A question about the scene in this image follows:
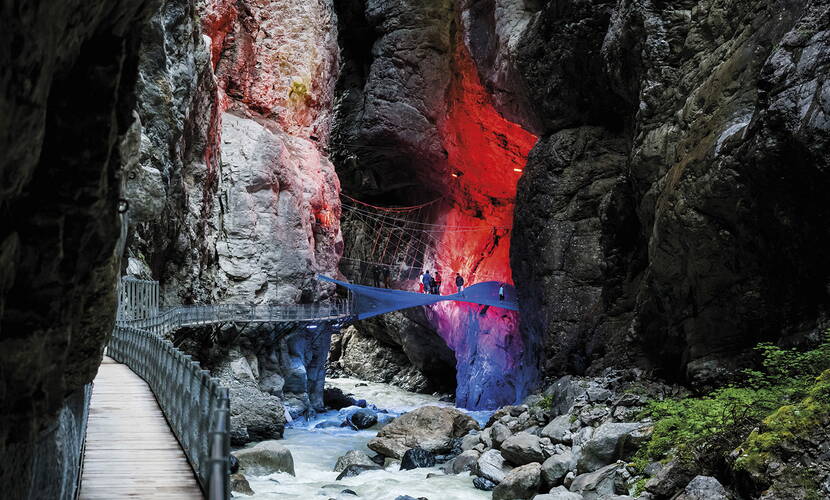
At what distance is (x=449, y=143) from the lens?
2828cm

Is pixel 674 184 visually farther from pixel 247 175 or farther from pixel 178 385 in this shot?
pixel 247 175

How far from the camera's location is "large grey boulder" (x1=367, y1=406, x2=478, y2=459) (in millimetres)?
17062

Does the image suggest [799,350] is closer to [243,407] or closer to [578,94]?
[578,94]

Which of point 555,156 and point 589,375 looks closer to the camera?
point 589,375

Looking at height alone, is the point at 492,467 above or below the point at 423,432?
above

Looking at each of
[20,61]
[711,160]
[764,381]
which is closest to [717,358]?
[764,381]

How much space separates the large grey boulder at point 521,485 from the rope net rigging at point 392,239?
1874 cm

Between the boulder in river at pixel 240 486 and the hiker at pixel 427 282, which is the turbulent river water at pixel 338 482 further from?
the hiker at pixel 427 282

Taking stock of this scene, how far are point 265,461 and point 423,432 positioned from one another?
4640 millimetres

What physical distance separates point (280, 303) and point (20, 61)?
23673 millimetres

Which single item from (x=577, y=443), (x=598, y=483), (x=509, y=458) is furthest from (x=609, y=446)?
(x=509, y=458)

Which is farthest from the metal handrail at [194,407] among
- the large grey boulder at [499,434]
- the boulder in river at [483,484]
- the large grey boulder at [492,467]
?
the large grey boulder at [499,434]

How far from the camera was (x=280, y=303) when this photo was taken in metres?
25.6

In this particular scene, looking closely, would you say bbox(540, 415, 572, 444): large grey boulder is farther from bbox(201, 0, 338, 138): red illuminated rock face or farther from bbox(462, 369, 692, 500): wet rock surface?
bbox(201, 0, 338, 138): red illuminated rock face
